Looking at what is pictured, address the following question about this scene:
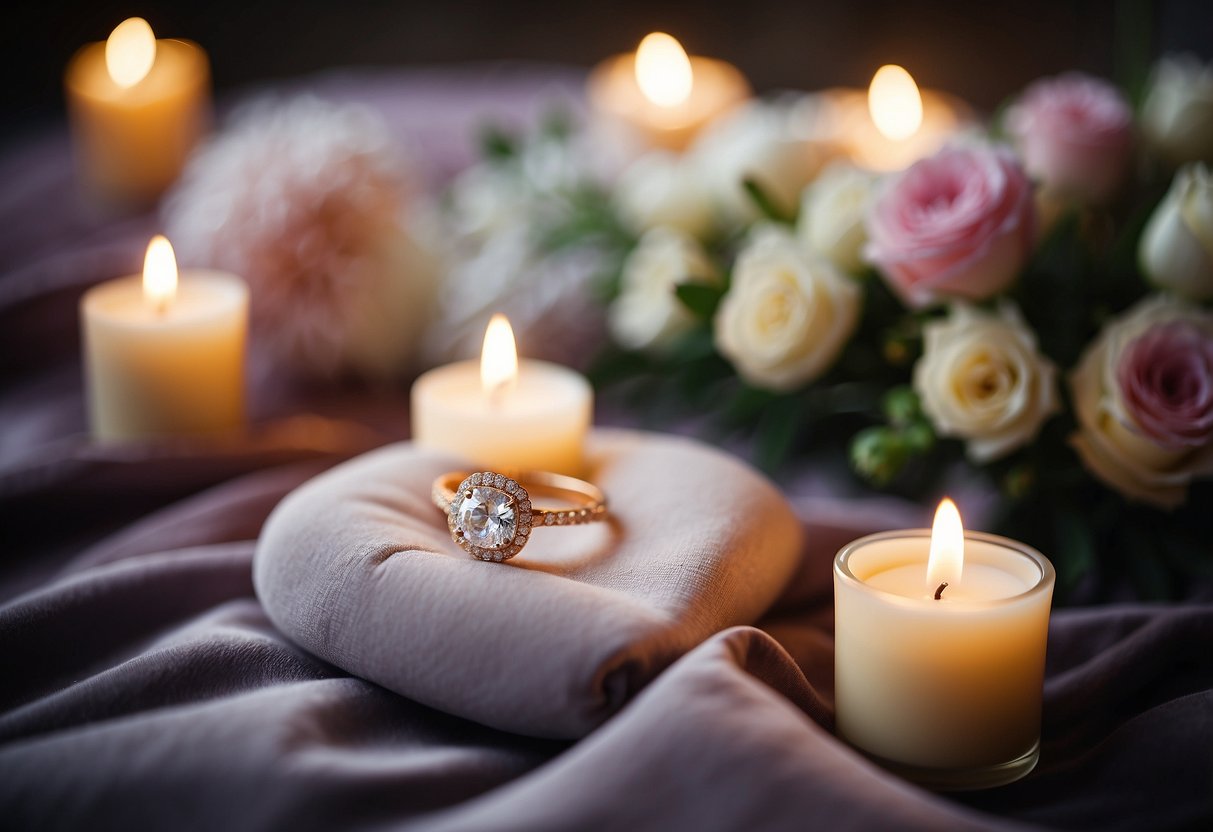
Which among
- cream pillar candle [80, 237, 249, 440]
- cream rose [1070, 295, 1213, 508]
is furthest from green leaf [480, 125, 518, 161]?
cream rose [1070, 295, 1213, 508]

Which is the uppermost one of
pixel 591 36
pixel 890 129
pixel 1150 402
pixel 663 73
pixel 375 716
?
pixel 591 36

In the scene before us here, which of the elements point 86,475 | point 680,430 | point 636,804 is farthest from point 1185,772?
point 86,475

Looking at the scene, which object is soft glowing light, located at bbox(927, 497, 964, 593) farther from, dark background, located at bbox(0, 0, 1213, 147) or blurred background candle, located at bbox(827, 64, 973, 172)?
dark background, located at bbox(0, 0, 1213, 147)

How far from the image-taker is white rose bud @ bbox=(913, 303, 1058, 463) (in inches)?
28.8

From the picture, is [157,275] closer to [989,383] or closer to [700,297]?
[700,297]

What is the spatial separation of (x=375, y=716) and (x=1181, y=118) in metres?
0.81

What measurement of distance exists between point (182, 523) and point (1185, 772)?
2.22ft

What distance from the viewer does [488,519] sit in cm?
59

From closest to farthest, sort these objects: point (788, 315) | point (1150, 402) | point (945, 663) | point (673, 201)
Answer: point (945, 663)
point (1150, 402)
point (788, 315)
point (673, 201)

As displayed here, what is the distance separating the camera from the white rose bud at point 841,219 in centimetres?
85

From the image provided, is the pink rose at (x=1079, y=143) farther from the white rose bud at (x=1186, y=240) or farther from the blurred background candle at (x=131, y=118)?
the blurred background candle at (x=131, y=118)

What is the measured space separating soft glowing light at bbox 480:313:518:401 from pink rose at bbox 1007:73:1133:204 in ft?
1.54

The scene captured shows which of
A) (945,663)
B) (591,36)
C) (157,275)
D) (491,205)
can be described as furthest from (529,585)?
(591,36)

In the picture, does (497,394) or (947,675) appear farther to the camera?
(497,394)
